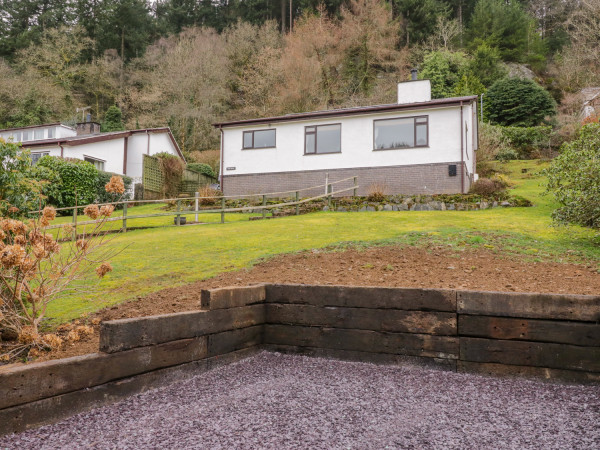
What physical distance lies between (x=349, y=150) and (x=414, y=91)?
4528mm

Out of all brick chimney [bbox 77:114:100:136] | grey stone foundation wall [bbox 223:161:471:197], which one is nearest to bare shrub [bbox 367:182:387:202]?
grey stone foundation wall [bbox 223:161:471:197]

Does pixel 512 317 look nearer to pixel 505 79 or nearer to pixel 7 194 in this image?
pixel 7 194

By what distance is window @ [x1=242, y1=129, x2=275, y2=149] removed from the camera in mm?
21547

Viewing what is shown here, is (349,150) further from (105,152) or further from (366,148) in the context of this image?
(105,152)

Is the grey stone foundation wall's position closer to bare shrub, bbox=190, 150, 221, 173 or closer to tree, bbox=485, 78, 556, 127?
bare shrub, bbox=190, 150, 221, 173

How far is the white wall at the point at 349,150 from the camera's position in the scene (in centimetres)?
1841

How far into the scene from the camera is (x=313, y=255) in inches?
325

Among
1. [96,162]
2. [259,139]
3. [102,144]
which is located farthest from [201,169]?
[259,139]

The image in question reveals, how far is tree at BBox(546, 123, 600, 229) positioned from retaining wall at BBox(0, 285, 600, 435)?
5.97 meters

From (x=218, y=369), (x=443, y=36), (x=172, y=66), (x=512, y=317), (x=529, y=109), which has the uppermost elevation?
(x=443, y=36)

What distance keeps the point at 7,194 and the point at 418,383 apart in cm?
526

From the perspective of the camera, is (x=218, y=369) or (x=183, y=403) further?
(x=218, y=369)

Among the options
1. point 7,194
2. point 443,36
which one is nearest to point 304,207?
point 7,194

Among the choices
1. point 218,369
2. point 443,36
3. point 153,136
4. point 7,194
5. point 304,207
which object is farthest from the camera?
point 443,36
